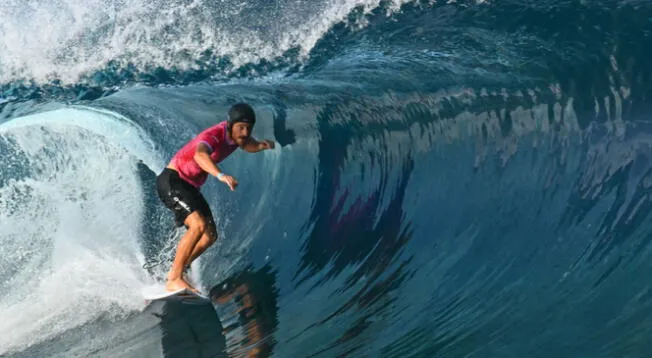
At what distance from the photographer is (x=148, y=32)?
1202 centimetres

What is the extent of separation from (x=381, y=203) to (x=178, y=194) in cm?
178

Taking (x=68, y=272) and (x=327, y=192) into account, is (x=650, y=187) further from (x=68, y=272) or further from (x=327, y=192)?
(x=68, y=272)

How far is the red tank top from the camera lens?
6242 millimetres

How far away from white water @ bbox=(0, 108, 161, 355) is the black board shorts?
74 centimetres

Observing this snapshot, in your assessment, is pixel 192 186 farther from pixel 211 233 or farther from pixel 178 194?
pixel 211 233

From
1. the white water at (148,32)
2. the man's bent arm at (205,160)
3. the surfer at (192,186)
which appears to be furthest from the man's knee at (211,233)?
the white water at (148,32)

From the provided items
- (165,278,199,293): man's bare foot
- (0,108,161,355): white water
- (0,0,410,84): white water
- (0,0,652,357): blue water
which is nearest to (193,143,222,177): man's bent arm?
(165,278,199,293): man's bare foot

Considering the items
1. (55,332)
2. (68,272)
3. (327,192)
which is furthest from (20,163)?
(327,192)

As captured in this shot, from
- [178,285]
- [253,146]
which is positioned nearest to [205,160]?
[253,146]

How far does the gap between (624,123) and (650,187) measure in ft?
2.94

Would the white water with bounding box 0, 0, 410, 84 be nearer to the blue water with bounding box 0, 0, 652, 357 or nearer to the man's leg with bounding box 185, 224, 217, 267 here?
the blue water with bounding box 0, 0, 652, 357

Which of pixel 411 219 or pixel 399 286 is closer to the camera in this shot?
pixel 399 286

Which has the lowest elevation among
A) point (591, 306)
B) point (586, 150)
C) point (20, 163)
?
point (591, 306)

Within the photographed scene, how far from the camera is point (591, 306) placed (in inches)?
214
